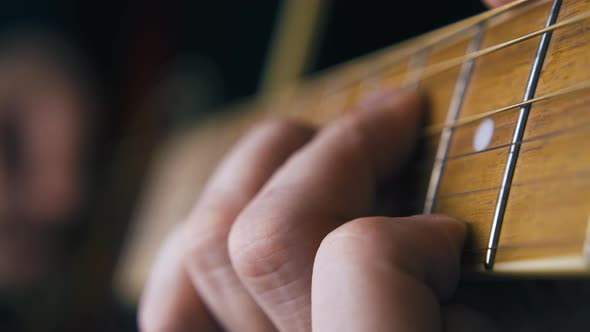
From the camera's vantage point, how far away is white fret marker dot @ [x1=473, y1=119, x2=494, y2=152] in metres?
0.37

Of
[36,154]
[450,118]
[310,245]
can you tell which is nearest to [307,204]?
[310,245]

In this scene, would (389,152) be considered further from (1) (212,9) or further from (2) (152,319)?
(1) (212,9)

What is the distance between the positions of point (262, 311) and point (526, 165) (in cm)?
23

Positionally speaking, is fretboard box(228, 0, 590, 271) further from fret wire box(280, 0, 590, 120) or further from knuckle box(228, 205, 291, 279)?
knuckle box(228, 205, 291, 279)

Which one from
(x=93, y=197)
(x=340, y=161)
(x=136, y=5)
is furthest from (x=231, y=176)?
(x=136, y=5)

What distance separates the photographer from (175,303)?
472mm

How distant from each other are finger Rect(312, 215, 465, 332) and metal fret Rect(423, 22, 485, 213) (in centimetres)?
8

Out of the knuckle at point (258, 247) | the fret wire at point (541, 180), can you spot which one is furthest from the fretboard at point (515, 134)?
the knuckle at point (258, 247)

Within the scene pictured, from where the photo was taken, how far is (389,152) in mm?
457

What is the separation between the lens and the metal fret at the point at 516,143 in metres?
0.32

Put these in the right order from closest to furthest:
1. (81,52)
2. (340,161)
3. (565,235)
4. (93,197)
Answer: (565,235) → (340,161) → (93,197) → (81,52)

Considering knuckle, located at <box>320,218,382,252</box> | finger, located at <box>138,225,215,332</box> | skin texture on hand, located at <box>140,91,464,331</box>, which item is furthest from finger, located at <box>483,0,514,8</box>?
finger, located at <box>138,225,215,332</box>

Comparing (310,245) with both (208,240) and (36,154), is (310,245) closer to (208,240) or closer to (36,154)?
(208,240)

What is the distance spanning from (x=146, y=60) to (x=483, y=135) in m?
1.41
